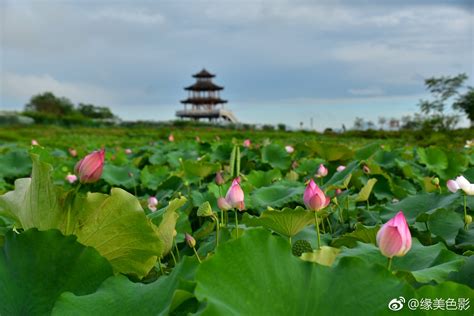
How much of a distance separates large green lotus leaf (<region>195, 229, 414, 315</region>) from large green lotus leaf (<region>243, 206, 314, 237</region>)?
0.32 m

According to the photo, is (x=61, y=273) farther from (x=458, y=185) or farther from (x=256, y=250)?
(x=458, y=185)

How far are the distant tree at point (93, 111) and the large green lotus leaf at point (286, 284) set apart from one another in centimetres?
5017

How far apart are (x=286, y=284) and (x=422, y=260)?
1.15ft

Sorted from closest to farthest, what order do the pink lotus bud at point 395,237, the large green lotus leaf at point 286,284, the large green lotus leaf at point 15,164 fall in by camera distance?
the large green lotus leaf at point 286,284 → the pink lotus bud at point 395,237 → the large green lotus leaf at point 15,164

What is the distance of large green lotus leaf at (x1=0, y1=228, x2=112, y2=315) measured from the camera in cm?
70

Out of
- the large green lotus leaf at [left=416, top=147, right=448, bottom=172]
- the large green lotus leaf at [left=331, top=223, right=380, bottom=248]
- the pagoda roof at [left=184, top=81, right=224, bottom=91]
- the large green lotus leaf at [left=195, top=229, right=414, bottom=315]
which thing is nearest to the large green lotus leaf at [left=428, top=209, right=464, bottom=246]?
the large green lotus leaf at [left=331, top=223, right=380, bottom=248]

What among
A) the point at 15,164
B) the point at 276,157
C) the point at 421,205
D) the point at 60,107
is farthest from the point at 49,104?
the point at 421,205

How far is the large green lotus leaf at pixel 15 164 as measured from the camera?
334 cm

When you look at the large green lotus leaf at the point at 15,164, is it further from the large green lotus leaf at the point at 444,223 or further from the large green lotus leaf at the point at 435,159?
the large green lotus leaf at the point at 444,223

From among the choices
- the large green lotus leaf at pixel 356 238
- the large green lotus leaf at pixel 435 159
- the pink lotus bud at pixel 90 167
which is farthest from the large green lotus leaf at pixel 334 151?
the pink lotus bud at pixel 90 167

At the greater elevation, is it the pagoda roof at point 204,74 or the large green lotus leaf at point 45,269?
the pagoda roof at point 204,74

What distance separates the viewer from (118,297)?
0.64 meters

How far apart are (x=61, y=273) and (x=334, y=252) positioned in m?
0.36

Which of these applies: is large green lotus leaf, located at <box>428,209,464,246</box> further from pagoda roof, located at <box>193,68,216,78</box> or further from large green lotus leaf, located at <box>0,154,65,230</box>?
pagoda roof, located at <box>193,68,216,78</box>
